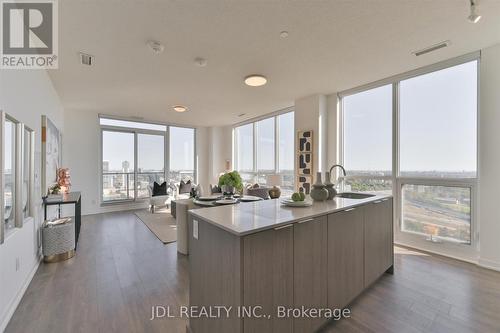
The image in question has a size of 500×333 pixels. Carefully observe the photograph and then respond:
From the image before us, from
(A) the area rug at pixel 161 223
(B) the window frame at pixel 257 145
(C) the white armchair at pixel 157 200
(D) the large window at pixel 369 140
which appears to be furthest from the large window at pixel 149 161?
(D) the large window at pixel 369 140

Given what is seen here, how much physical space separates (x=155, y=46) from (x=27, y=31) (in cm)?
130

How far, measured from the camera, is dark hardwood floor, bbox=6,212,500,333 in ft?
5.87

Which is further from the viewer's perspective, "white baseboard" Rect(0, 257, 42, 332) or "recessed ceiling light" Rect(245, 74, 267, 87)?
"recessed ceiling light" Rect(245, 74, 267, 87)

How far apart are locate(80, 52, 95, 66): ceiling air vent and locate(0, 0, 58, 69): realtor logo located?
0.26 m

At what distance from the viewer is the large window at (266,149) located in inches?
233

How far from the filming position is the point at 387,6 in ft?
6.70

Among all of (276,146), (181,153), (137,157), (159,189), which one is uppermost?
(276,146)

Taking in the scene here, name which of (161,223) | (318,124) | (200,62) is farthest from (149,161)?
(318,124)

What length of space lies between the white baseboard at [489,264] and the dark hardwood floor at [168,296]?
0.34ft

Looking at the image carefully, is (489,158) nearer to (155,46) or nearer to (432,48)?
(432,48)

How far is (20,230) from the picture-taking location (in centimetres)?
226

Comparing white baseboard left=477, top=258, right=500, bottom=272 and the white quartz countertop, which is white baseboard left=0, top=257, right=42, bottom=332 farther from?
white baseboard left=477, top=258, right=500, bottom=272

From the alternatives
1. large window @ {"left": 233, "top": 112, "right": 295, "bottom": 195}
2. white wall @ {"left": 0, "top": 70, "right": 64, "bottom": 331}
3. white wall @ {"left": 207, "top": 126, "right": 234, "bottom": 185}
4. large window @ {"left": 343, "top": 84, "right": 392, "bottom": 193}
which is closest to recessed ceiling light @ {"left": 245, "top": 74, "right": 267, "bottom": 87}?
large window @ {"left": 343, "top": 84, "right": 392, "bottom": 193}

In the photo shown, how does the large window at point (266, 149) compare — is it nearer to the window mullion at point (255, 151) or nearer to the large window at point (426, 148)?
the window mullion at point (255, 151)
